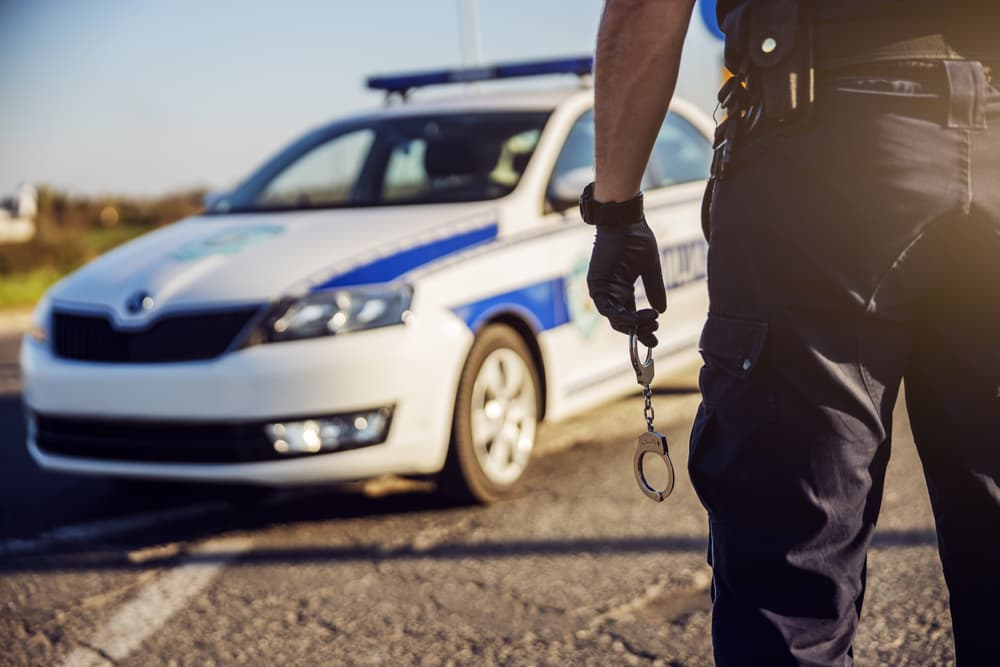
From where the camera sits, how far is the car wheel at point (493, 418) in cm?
405

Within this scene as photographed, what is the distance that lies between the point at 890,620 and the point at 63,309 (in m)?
2.93

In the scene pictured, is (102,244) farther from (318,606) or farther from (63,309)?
(318,606)

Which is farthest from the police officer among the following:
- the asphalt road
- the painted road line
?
the painted road line

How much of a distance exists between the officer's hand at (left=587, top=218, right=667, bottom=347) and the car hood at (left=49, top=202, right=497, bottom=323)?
7.31 ft

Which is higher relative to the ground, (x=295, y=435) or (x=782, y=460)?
(x=782, y=460)

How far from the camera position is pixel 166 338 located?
13.0 ft

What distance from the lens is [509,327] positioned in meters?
4.32

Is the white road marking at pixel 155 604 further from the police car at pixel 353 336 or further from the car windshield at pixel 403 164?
the car windshield at pixel 403 164

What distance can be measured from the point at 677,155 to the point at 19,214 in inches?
614

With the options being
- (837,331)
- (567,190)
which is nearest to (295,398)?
(567,190)

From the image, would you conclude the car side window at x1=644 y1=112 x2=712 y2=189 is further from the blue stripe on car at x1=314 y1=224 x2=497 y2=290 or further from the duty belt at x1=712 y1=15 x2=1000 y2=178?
the duty belt at x1=712 y1=15 x2=1000 y2=178

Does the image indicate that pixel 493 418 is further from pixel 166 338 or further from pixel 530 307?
pixel 166 338

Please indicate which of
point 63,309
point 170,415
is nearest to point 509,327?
point 170,415

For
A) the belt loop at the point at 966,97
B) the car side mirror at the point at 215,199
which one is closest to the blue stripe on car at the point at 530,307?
the car side mirror at the point at 215,199
